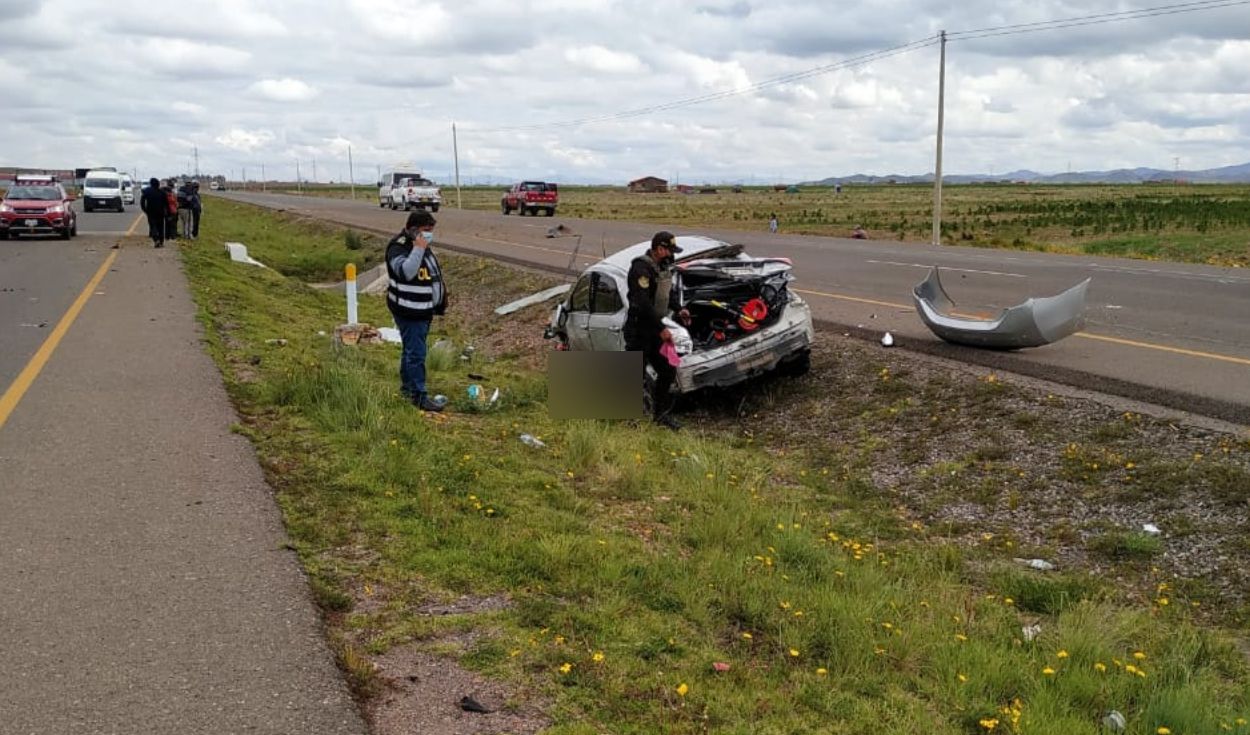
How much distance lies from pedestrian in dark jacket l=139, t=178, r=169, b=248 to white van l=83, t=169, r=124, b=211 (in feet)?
95.6

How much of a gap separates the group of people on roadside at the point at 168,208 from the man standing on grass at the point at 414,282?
17.6 m

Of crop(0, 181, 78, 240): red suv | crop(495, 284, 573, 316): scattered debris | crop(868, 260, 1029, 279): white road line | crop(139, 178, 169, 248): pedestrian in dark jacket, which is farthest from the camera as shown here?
crop(0, 181, 78, 240): red suv

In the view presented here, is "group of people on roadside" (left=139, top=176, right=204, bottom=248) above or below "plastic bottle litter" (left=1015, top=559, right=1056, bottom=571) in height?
above

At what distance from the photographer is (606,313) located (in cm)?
1114

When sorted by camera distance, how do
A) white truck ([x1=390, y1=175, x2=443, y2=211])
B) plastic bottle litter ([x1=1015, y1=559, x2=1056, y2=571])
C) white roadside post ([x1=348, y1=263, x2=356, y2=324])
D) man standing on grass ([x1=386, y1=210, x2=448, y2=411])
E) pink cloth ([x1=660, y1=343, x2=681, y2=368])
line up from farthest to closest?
white truck ([x1=390, y1=175, x2=443, y2=211])
white roadside post ([x1=348, y1=263, x2=356, y2=324])
pink cloth ([x1=660, y1=343, x2=681, y2=368])
man standing on grass ([x1=386, y1=210, x2=448, y2=411])
plastic bottle litter ([x1=1015, y1=559, x2=1056, y2=571])

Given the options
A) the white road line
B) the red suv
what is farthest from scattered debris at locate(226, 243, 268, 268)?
the white road line

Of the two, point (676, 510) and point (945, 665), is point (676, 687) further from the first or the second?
point (676, 510)

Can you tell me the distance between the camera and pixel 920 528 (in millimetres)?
7496

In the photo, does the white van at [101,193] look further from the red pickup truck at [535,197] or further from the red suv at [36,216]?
the red suv at [36,216]

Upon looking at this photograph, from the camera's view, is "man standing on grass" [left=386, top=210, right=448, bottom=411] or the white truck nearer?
"man standing on grass" [left=386, top=210, right=448, bottom=411]

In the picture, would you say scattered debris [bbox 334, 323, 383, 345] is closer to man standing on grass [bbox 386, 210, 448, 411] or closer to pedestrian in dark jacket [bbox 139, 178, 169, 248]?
man standing on grass [bbox 386, 210, 448, 411]

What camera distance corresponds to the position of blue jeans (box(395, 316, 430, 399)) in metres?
9.27

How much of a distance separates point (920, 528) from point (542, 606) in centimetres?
368

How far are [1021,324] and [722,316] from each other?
3.08 m
